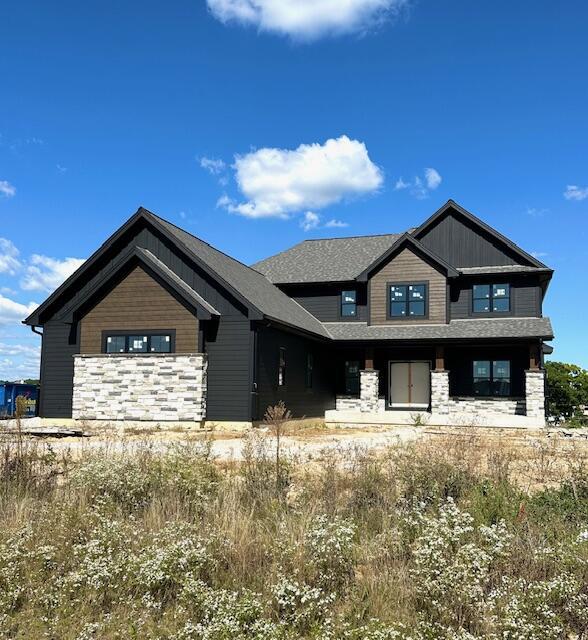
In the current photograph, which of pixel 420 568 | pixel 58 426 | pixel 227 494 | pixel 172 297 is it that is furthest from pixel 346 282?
pixel 420 568

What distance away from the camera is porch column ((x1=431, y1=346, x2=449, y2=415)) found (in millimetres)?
24516

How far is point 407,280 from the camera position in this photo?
26297mm

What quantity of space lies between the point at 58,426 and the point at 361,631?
18.3m

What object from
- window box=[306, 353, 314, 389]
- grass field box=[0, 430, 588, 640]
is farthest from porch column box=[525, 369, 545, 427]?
grass field box=[0, 430, 588, 640]

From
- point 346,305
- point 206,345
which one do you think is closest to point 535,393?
point 346,305

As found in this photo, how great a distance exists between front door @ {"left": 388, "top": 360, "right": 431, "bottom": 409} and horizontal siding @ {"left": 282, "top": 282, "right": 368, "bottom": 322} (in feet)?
9.19

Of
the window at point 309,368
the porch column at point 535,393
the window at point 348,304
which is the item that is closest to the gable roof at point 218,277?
the window at point 309,368

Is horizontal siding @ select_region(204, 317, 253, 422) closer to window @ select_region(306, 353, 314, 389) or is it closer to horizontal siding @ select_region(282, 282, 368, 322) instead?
window @ select_region(306, 353, 314, 389)

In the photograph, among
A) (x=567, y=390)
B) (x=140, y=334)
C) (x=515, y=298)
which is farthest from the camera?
(x=567, y=390)

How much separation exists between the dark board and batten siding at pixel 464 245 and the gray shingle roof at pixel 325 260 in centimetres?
338

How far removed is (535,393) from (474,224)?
7.88m

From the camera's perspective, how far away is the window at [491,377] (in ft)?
81.5

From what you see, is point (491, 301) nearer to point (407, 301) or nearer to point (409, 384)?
point (407, 301)

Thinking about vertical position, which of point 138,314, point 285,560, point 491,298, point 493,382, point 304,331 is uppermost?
point 491,298
